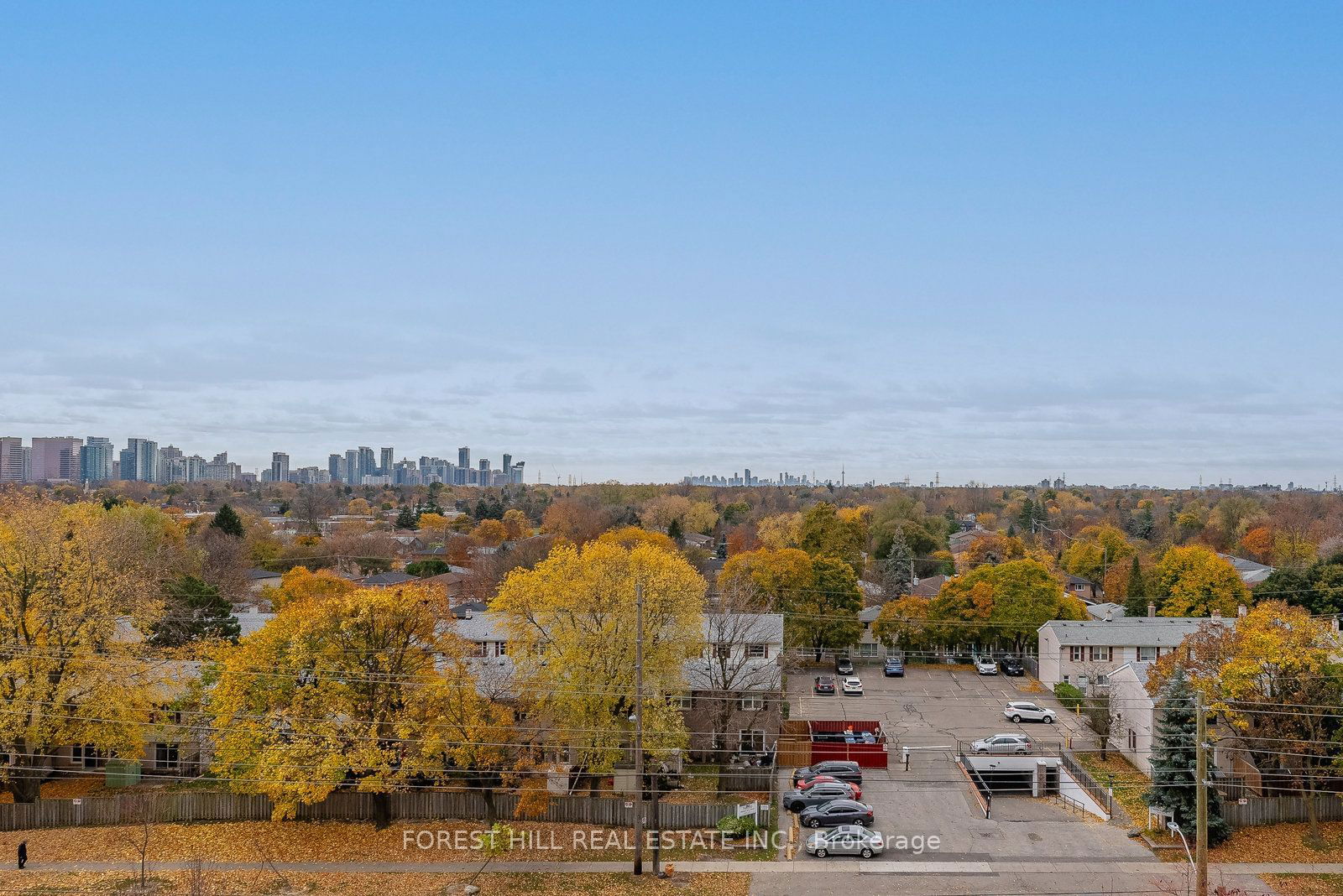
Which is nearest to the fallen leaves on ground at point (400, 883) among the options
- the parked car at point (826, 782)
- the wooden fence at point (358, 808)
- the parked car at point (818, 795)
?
the wooden fence at point (358, 808)

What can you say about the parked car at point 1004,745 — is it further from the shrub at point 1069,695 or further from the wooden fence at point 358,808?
→ the wooden fence at point 358,808

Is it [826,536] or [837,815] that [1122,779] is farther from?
[826,536]

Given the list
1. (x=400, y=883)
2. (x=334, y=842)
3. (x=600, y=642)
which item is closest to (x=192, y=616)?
(x=334, y=842)

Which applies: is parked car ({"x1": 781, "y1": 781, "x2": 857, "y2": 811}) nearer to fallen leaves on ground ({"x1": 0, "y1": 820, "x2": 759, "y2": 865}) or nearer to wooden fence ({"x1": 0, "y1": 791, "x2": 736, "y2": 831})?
wooden fence ({"x1": 0, "y1": 791, "x2": 736, "y2": 831})

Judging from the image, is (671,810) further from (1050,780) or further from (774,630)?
(774,630)

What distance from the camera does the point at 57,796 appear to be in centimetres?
2683

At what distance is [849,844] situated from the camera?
2333 cm

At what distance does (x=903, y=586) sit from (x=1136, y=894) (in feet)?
143

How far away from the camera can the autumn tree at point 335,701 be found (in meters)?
23.5

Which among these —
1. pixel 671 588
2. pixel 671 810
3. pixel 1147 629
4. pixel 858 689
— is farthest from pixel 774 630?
pixel 1147 629

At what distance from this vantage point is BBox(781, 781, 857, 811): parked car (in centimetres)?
2638

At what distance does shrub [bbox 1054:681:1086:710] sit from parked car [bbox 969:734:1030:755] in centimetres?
756

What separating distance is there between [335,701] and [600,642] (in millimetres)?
7417

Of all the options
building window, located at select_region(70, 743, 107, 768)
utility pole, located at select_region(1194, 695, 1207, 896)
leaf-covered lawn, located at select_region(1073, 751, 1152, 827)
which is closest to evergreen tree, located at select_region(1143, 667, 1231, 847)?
leaf-covered lawn, located at select_region(1073, 751, 1152, 827)
